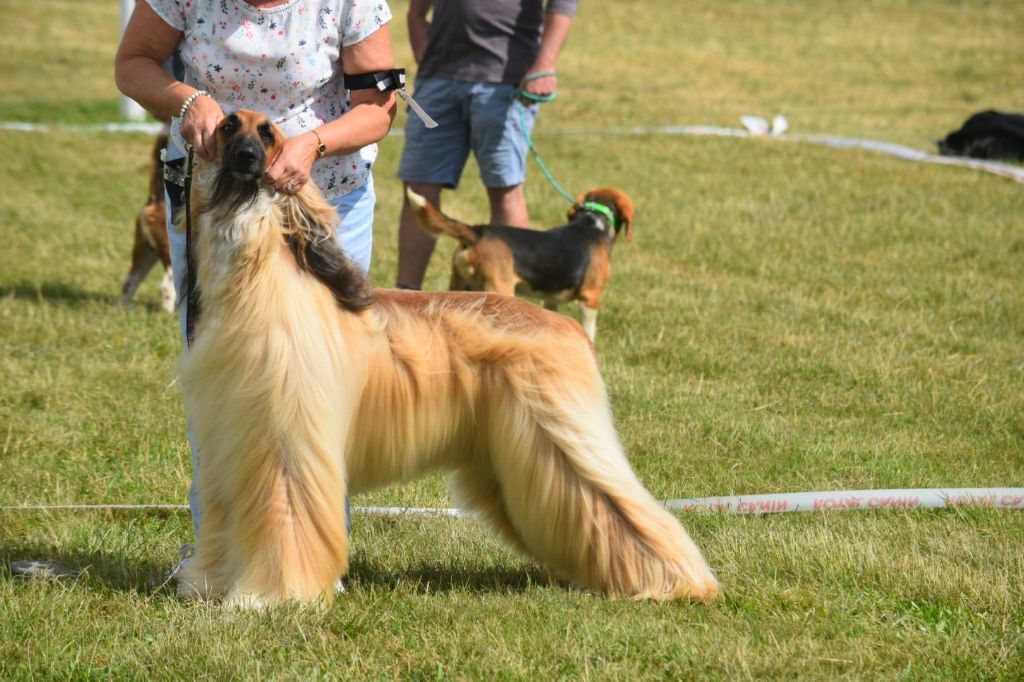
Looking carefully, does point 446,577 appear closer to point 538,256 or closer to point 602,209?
point 538,256

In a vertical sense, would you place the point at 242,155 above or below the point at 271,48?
below

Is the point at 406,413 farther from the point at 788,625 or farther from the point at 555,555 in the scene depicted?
the point at 788,625

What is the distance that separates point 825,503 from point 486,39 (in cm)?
344

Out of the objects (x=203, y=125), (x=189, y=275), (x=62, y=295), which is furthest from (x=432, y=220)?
(x=203, y=125)

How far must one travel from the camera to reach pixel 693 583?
145 inches

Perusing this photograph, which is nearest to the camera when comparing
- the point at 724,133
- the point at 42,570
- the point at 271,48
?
the point at 271,48

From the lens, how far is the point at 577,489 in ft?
11.6

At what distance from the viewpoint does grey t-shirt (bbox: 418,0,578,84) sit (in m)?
6.91

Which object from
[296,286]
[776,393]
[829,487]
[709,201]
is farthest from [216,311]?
[709,201]

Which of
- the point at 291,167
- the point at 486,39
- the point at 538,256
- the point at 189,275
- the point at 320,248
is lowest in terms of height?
the point at 538,256

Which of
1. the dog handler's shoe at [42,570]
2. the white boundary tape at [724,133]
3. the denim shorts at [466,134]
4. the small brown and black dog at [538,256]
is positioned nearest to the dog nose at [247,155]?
the dog handler's shoe at [42,570]

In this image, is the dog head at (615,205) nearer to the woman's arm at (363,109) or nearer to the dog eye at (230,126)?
the woman's arm at (363,109)

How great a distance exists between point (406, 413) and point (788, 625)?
1227 millimetres

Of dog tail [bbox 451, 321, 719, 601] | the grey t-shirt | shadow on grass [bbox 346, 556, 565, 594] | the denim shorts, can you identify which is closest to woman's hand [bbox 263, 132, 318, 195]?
dog tail [bbox 451, 321, 719, 601]
